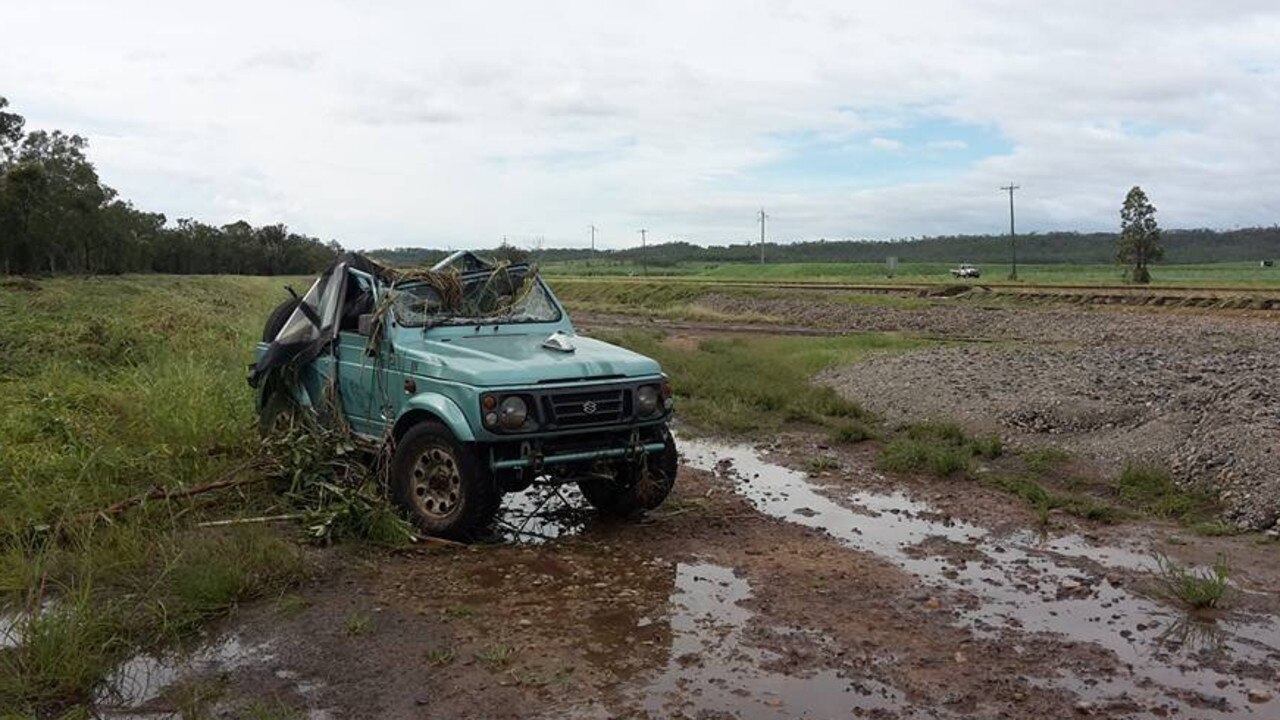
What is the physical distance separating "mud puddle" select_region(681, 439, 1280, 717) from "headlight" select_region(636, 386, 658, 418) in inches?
73.0

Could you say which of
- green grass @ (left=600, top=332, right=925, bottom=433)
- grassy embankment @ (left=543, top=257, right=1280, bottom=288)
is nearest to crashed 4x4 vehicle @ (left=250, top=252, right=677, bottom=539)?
green grass @ (left=600, top=332, right=925, bottom=433)

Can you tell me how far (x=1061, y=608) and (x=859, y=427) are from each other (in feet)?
24.2

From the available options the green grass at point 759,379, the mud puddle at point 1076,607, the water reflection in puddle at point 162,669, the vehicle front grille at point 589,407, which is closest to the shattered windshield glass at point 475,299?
the vehicle front grille at point 589,407

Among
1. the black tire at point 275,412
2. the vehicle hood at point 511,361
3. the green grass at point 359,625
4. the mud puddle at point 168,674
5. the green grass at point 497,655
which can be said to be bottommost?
the green grass at point 497,655

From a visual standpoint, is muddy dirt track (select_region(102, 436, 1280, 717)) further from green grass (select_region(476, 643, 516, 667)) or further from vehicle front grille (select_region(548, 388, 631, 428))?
vehicle front grille (select_region(548, 388, 631, 428))

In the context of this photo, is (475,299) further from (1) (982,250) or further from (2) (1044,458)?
(1) (982,250)

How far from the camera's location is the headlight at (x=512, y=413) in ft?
23.4

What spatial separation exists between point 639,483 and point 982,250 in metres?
152

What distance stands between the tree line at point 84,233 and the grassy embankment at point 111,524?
2979cm

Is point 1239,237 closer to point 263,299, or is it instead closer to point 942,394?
point 263,299

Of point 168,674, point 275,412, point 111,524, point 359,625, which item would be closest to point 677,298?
point 275,412

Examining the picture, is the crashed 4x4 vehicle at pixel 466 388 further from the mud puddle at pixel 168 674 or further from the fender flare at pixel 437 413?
the mud puddle at pixel 168 674

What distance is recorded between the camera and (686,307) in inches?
1987

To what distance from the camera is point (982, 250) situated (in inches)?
5955
